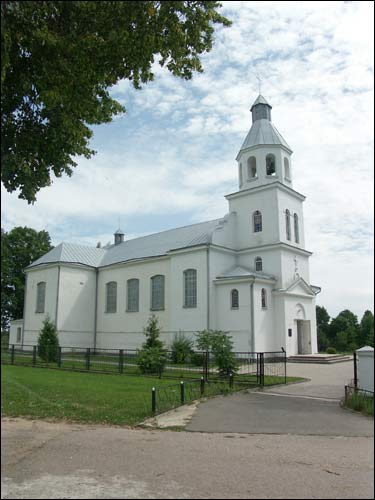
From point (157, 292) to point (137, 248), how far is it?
5.67 metres

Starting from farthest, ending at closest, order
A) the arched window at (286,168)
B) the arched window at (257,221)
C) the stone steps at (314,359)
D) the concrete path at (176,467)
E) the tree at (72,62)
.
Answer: the arched window at (286,168) < the arched window at (257,221) < the stone steps at (314,359) < the tree at (72,62) < the concrete path at (176,467)

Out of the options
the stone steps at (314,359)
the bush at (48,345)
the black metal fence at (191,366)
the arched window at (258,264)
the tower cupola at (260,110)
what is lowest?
the stone steps at (314,359)

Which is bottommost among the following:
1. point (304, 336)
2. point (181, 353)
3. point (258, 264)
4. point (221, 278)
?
point (181, 353)

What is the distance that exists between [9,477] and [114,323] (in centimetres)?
3099

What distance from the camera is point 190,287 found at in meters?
28.3

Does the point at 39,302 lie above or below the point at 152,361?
above

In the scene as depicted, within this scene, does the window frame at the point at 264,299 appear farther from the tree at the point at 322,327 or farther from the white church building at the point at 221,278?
the tree at the point at 322,327

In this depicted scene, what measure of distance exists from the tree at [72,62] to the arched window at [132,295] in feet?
80.7

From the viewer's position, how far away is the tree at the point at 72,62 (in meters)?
5.48

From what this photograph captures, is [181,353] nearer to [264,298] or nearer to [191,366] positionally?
[191,366]

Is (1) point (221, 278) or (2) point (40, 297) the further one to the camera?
(2) point (40, 297)

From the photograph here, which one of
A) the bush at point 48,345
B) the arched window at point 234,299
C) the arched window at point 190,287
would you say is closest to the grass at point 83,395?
the bush at point 48,345

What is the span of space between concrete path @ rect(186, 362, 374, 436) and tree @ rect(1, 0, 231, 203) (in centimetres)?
528

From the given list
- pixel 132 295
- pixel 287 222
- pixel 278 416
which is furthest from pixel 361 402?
pixel 132 295
